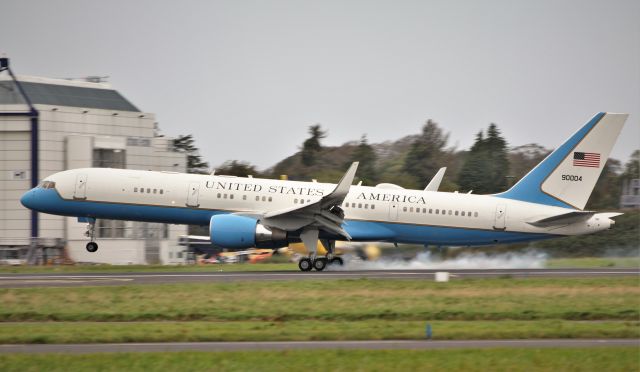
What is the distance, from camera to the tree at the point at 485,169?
7094 cm

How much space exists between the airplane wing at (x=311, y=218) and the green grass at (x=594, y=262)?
12.5 meters

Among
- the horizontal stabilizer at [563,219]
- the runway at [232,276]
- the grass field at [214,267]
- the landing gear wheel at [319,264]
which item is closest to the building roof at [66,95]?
the grass field at [214,267]

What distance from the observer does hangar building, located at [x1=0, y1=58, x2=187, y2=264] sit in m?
62.4

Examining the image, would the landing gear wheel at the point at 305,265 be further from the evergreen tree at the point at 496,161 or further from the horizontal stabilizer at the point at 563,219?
the evergreen tree at the point at 496,161

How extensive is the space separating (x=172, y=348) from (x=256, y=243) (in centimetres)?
1847

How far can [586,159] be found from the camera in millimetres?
39625

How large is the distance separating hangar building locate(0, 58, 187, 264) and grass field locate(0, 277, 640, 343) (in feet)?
111

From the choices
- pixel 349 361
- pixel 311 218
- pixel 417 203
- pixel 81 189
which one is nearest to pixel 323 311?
pixel 349 361

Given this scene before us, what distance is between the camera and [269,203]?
39.7m

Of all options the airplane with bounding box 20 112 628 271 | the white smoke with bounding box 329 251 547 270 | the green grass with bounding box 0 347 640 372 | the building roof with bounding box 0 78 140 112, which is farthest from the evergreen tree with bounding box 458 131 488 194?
the green grass with bounding box 0 347 640 372

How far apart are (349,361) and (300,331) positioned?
4230 mm

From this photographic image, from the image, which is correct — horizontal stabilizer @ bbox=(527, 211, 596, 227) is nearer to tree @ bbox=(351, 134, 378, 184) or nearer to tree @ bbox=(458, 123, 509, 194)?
tree @ bbox=(458, 123, 509, 194)

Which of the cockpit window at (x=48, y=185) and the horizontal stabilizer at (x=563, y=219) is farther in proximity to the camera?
the cockpit window at (x=48, y=185)

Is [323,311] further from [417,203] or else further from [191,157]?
[191,157]
